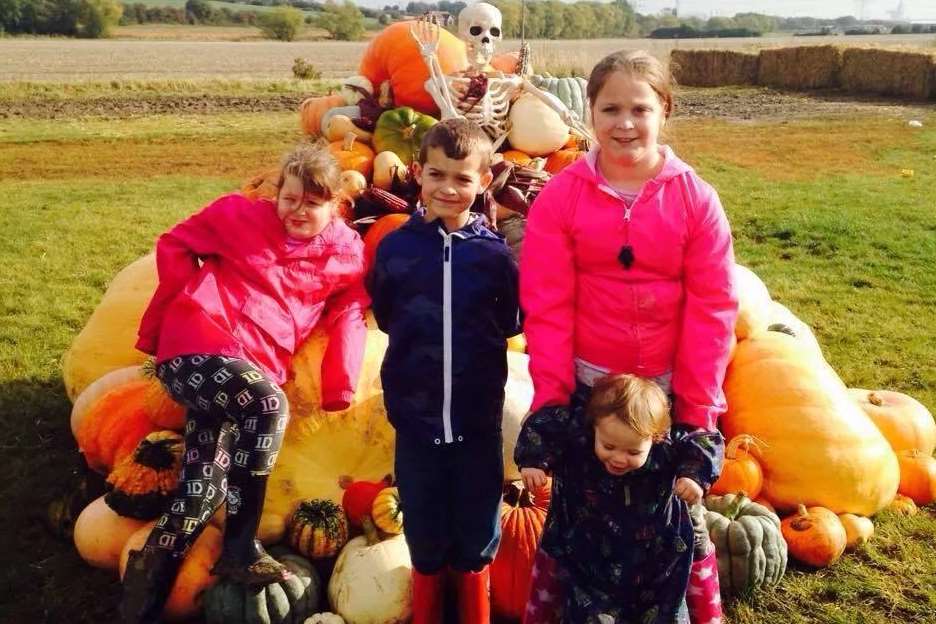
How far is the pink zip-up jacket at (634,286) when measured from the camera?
2.41 m

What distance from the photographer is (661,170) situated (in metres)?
2.45

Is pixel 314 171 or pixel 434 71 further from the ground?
pixel 434 71

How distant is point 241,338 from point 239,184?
27.7 ft

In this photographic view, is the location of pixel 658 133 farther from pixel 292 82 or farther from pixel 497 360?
pixel 292 82

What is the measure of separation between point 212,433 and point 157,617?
65cm

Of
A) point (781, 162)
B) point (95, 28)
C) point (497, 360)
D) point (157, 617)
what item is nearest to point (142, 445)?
point (157, 617)

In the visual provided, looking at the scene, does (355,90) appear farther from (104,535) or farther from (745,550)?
(745,550)

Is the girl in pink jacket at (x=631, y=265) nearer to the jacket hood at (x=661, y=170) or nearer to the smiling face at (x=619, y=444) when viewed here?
the jacket hood at (x=661, y=170)

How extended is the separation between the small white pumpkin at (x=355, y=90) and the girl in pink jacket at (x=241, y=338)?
239cm

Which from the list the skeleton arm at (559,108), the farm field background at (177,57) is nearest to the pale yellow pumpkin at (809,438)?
the skeleton arm at (559,108)

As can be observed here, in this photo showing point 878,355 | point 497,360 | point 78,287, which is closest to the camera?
point 497,360

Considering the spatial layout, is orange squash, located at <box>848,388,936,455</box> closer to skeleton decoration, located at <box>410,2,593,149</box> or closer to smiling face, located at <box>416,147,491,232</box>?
skeleton decoration, located at <box>410,2,593,149</box>

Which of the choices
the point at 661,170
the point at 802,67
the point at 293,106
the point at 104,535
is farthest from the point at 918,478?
A: the point at 802,67

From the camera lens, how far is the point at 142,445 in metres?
3.48
